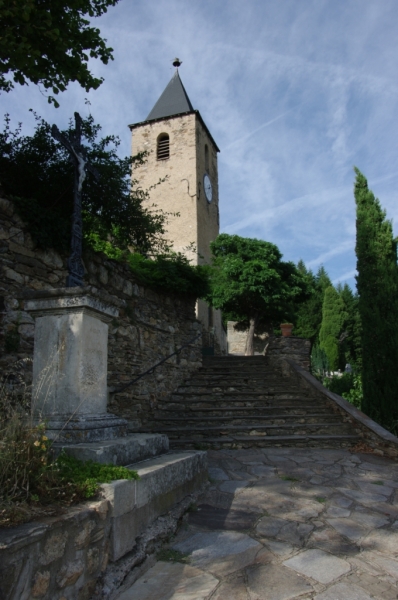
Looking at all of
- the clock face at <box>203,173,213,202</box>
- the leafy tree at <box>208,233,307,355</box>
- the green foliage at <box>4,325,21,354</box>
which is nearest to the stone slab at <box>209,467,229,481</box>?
the green foliage at <box>4,325,21,354</box>

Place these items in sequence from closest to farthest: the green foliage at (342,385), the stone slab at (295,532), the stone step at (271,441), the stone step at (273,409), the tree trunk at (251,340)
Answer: the stone slab at (295,532) < the stone step at (271,441) < the stone step at (273,409) < the green foliage at (342,385) < the tree trunk at (251,340)

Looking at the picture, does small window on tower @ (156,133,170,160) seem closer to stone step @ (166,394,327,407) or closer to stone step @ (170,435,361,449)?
stone step @ (166,394,327,407)

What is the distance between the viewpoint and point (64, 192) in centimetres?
568

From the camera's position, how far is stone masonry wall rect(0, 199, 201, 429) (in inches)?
164

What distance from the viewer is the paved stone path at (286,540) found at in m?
2.17

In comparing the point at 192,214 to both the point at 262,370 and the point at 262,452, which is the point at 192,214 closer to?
the point at 262,370

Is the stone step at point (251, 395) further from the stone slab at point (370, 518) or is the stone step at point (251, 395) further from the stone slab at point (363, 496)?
the stone slab at point (370, 518)

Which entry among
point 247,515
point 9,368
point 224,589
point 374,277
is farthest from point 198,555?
point 374,277

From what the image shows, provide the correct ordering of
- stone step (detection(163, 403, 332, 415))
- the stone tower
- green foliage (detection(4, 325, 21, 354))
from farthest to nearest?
the stone tower → stone step (detection(163, 403, 332, 415)) → green foliage (detection(4, 325, 21, 354))

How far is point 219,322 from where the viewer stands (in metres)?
22.1

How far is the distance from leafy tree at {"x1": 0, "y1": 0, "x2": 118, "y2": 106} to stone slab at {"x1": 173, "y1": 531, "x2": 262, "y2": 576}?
178 inches

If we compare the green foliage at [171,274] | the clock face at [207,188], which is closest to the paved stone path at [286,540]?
the green foliage at [171,274]

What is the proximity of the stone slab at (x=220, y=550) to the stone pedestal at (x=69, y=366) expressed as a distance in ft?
3.07

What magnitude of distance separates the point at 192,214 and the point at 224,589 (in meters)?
18.7
